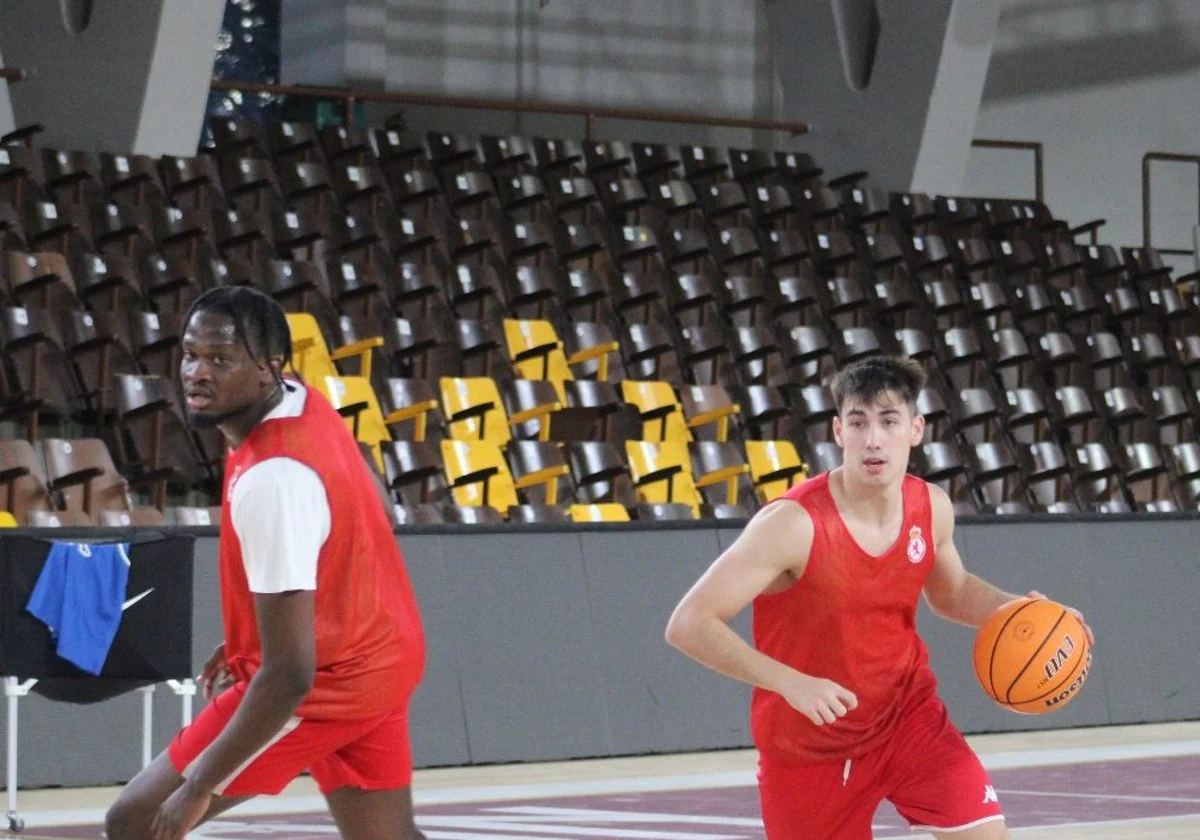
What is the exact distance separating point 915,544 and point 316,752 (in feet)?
4.28

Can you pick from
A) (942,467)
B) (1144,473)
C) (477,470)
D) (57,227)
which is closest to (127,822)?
(477,470)

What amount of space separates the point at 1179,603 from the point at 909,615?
7928mm

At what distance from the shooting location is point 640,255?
16125mm

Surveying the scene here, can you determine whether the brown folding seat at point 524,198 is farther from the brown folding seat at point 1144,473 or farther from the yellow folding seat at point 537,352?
the brown folding seat at point 1144,473

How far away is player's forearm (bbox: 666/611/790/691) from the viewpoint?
388cm

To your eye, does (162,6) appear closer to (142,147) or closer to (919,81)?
(142,147)

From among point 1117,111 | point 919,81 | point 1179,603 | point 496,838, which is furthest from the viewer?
point 1117,111

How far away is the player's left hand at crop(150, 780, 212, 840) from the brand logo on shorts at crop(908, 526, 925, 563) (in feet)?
5.00

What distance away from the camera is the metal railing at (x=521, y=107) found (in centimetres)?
1853

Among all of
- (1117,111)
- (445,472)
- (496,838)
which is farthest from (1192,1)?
(496,838)

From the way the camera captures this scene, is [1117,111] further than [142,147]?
Yes

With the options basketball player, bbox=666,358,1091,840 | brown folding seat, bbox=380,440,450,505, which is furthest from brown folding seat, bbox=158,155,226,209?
basketball player, bbox=666,358,1091,840

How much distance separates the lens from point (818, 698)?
12.5 ft

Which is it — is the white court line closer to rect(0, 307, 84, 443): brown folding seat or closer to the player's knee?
rect(0, 307, 84, 443): brown folding seat
